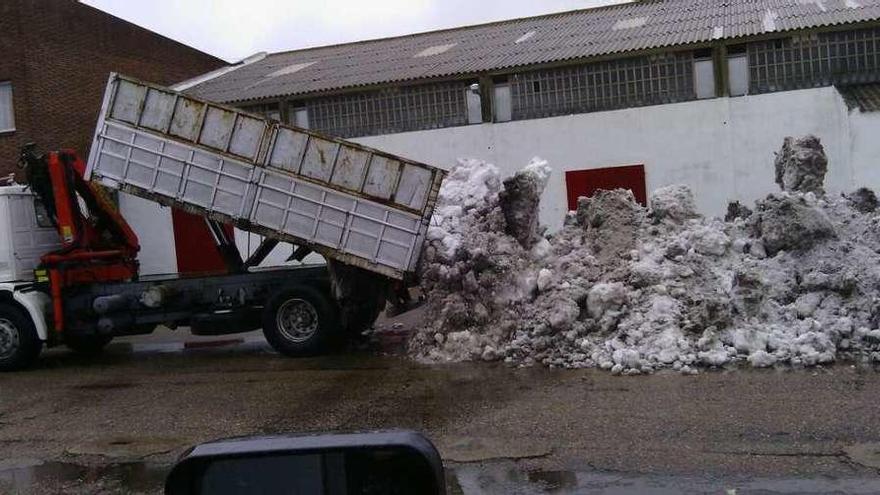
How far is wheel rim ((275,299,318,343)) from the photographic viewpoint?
11328mm

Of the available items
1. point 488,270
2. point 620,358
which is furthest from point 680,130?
point 620,358

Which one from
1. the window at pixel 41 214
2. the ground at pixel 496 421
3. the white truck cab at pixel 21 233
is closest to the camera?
the ground at pixel 496 421

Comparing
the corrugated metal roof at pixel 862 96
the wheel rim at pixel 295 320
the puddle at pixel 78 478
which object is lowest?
the puddle at pixel 78 478

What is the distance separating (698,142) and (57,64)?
1867cm

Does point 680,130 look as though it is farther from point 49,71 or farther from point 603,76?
point 49,71

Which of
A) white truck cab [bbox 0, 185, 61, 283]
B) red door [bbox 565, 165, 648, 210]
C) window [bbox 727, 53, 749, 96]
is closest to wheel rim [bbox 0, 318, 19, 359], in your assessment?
white truck cab [bbox 0, 185, 61, 283]

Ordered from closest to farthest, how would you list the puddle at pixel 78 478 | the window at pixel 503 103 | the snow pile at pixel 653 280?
the puddle at pixel 78 478 → the snow pile at pixel 653 280 → the window at pixel 503 103

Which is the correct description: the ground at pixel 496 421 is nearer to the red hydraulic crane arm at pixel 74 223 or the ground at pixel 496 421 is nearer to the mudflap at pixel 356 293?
the mudflap at pixel 356 293

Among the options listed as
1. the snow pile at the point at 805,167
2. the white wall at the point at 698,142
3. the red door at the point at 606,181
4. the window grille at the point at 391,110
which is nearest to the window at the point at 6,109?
the window grille at the point at 391,110

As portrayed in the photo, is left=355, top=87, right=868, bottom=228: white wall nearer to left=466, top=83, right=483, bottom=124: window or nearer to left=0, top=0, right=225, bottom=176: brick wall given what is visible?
left=466, top=83, right=483, bottom=124: window

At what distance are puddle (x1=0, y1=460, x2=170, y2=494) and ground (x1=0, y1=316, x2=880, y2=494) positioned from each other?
19 mm

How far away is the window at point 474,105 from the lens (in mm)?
20906

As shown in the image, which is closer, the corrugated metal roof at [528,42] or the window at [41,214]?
the window at [41,214]

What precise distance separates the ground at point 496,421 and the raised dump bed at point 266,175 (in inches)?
71.3
